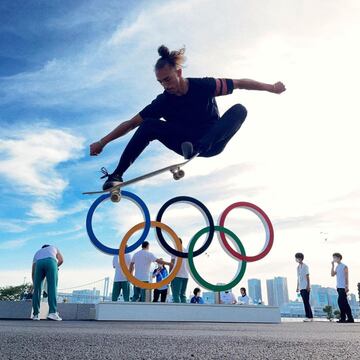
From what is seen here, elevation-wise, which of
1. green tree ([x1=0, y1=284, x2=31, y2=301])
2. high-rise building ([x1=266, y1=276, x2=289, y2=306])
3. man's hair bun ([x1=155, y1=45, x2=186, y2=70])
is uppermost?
man's hair bun ([x1=155, y1=45, x2=186, y2=70])

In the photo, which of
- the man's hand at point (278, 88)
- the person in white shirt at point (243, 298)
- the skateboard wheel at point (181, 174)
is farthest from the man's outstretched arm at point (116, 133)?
the person in white shirt at point (243, 298)

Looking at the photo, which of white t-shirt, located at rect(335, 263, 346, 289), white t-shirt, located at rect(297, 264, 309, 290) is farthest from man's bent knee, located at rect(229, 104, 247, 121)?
white t-shirt, located at rect(297, 264, 309, 290)

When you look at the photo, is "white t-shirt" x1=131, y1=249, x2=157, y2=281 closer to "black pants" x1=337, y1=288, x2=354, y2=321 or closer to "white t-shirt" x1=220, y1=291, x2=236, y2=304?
"white t-shirt" x1=220, y1=291, x2=236, y2=304

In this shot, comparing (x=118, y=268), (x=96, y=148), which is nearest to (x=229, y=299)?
(x=118, y=268)

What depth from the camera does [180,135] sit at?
23.2 feet

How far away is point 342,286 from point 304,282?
1263 mm

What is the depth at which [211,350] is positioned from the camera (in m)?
2.60

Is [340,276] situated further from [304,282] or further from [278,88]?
[278,88]

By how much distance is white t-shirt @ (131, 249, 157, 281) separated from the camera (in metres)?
10.1

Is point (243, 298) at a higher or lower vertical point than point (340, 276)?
lower

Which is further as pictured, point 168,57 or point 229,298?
point 229,298

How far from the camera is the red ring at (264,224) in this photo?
1144 centimetres

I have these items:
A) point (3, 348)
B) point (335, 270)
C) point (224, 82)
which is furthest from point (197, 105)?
point (335, 270)

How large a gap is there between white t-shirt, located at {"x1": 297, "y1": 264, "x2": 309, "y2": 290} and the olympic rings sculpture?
1.09m
